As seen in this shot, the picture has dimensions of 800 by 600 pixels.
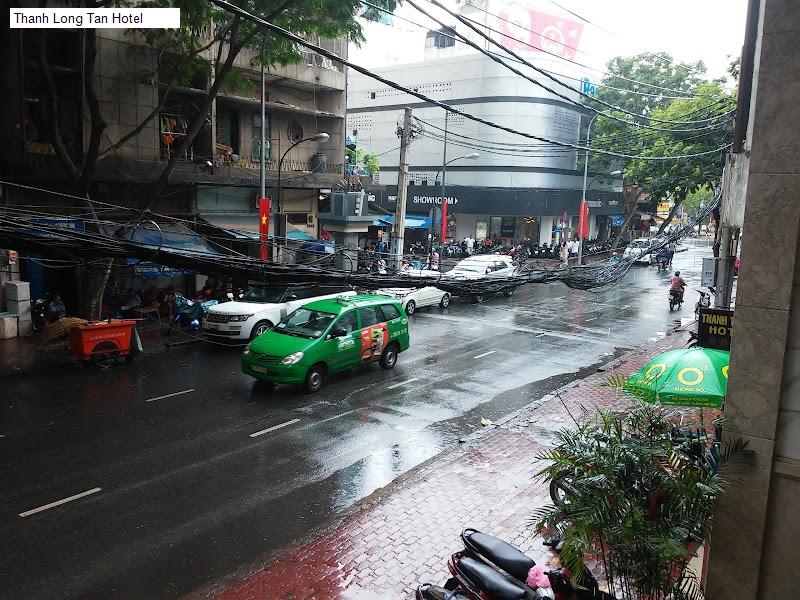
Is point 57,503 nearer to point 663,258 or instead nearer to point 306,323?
point 306,323

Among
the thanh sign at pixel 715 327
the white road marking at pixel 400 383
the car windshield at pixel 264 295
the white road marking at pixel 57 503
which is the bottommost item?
the white road marking at pixel 57 503

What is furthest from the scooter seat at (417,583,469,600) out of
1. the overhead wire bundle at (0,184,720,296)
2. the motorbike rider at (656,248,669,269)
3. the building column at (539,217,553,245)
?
the building column at (539,217,553,245)

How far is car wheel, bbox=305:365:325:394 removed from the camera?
1356 cm

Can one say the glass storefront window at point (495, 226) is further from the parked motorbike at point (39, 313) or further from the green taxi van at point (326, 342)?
the parked motorbike at point (39, 313)

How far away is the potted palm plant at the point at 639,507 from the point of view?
4504 mm

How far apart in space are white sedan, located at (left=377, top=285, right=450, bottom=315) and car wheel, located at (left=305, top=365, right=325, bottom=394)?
8.88 meters

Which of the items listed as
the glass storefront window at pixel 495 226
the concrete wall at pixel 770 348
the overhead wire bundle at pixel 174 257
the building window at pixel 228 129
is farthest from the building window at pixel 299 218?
the concrete wall at pixel 770 348

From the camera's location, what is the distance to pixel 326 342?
13852mm

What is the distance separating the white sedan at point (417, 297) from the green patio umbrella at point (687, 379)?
14431 mm

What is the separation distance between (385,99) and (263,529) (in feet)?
151

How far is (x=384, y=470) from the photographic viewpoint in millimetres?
10031

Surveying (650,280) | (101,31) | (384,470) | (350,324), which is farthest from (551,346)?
(650,280)

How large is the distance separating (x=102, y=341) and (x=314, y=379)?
17.3 feet

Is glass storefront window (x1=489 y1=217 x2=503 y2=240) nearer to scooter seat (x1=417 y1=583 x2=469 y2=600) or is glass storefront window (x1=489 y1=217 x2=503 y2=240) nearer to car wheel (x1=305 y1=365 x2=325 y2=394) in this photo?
car wheel (x1=305 y1=365 x2=325 y2=394)
